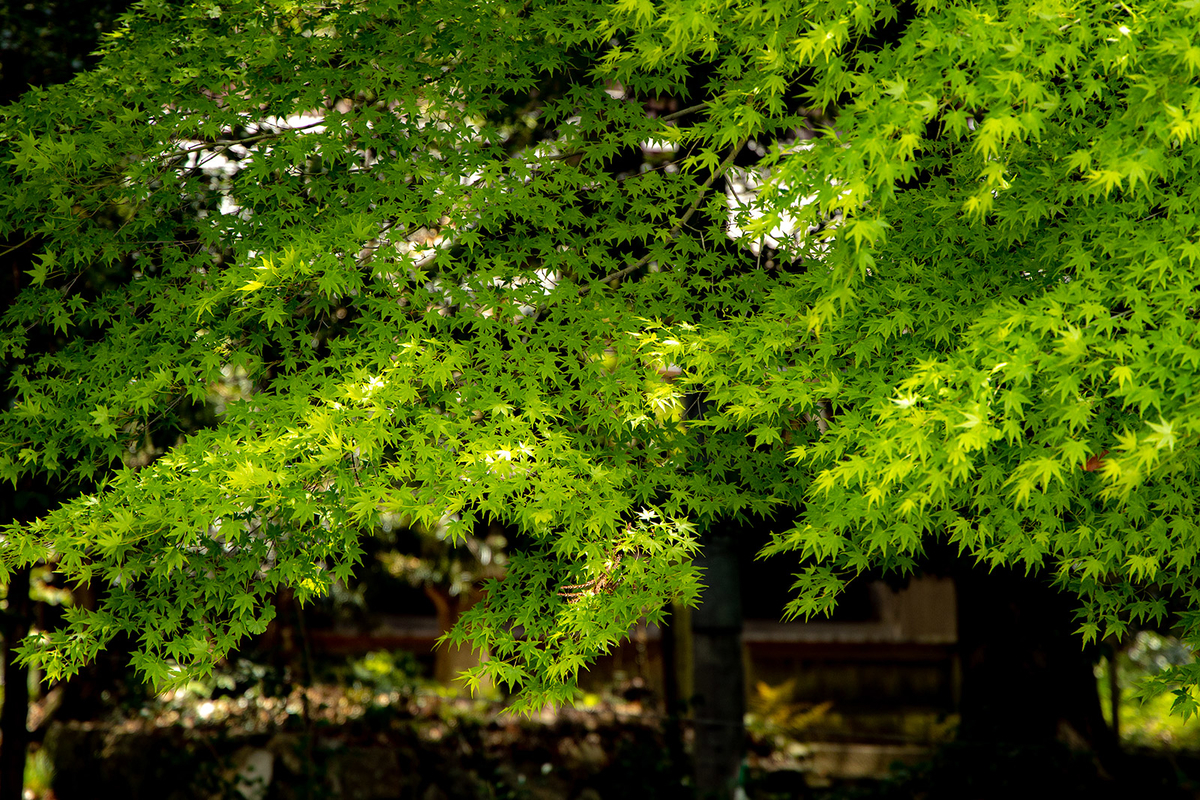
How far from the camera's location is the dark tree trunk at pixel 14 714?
6766 mm

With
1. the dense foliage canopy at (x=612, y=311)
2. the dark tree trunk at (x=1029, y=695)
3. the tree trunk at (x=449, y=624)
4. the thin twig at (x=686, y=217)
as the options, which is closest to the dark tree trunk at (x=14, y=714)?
the dense foliage canopy at (x=612, y=311)

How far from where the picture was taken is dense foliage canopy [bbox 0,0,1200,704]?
3348mm

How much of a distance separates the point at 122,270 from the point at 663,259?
416 centimetres

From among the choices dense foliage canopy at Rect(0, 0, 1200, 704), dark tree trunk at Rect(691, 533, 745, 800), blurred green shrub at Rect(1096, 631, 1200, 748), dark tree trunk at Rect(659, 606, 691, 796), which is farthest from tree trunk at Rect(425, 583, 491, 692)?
blurred green shrub at Rect(1096, 631, 1200, 748)

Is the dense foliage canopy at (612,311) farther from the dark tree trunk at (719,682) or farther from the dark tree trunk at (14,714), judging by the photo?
the dark tree trunk at (719,682)

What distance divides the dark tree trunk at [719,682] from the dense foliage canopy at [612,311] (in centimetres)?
314

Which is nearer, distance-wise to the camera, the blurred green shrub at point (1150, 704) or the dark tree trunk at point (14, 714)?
the dark tree trunk at point (14, 714)

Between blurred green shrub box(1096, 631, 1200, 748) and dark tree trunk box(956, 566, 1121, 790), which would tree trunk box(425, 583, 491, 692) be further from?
blurred green shrub box(1096, 631, 1200, 748)

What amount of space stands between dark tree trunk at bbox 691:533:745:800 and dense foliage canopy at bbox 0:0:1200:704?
10.3 feet

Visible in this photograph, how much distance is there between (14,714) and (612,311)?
5.53 metres

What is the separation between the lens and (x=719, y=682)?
8.04 meters

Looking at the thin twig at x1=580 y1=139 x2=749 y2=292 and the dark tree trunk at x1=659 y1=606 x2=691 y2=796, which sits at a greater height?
the thin twig at x1=580 y1=139 x2=749 y2=292

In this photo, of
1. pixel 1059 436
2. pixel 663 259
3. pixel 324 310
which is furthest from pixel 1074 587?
pixel 324 310

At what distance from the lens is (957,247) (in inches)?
168
